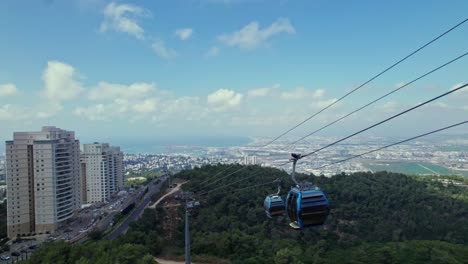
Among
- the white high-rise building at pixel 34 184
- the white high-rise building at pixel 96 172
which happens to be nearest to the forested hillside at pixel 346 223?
the white high-rise building at pixel 34 184

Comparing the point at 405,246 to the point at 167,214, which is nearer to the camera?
the point at 405,246

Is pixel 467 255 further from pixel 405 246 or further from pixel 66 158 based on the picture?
pixel 66 158

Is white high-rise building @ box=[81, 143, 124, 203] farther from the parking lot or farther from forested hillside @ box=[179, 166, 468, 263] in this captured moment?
forested hillside @ box=[179, 166, 468, 263]

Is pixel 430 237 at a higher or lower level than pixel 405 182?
lower

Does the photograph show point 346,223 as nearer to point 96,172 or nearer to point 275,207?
point 275,207

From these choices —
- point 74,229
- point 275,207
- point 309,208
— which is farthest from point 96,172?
point 309,208

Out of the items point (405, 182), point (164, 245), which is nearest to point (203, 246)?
point (164, 245)

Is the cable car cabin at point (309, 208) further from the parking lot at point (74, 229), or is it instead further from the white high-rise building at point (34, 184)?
the white high-rise building at point (34, 184)

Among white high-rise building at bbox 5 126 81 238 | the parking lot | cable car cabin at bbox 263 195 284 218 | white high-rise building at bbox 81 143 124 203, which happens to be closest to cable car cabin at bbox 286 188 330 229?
cable car cabin at bbox 263 195 284 218
